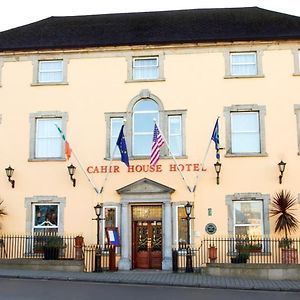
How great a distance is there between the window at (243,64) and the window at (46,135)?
7680 millimetres

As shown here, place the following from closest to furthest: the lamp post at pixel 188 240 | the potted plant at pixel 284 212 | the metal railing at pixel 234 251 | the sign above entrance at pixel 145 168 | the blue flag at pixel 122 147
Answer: the lamp post at pixel 188 240
the metal railing at pixel 234 251
the blue flag at pixel 122 147
the potted plant at pixel 284 212
the sign above entrance at pixel 145 168

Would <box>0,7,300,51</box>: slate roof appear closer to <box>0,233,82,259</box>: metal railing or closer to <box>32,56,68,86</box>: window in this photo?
<box>32,56,68,86</box>: window

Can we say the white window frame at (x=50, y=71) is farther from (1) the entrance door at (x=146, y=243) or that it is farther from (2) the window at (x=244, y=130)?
(2) the window at (x=244, y=130)

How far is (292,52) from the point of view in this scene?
22.9m

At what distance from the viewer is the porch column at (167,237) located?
21.9 meters

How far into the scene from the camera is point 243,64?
76.2 ft

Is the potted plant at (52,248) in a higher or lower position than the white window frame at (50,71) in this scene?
lower

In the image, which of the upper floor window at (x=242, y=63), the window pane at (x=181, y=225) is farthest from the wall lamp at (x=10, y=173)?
the upper floor window at (x=242, y=63)

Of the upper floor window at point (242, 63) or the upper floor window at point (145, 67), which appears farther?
the upper floor window at point (145, 67)

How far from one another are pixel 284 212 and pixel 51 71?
11826 millimetres

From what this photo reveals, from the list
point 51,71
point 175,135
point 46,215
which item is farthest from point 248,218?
point 51,71

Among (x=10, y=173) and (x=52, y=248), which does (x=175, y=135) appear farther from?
(x=10, y=173)

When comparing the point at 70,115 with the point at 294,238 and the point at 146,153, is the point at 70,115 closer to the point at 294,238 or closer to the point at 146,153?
the point at 146,153

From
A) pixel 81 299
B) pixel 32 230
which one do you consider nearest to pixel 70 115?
pixel 32 230
